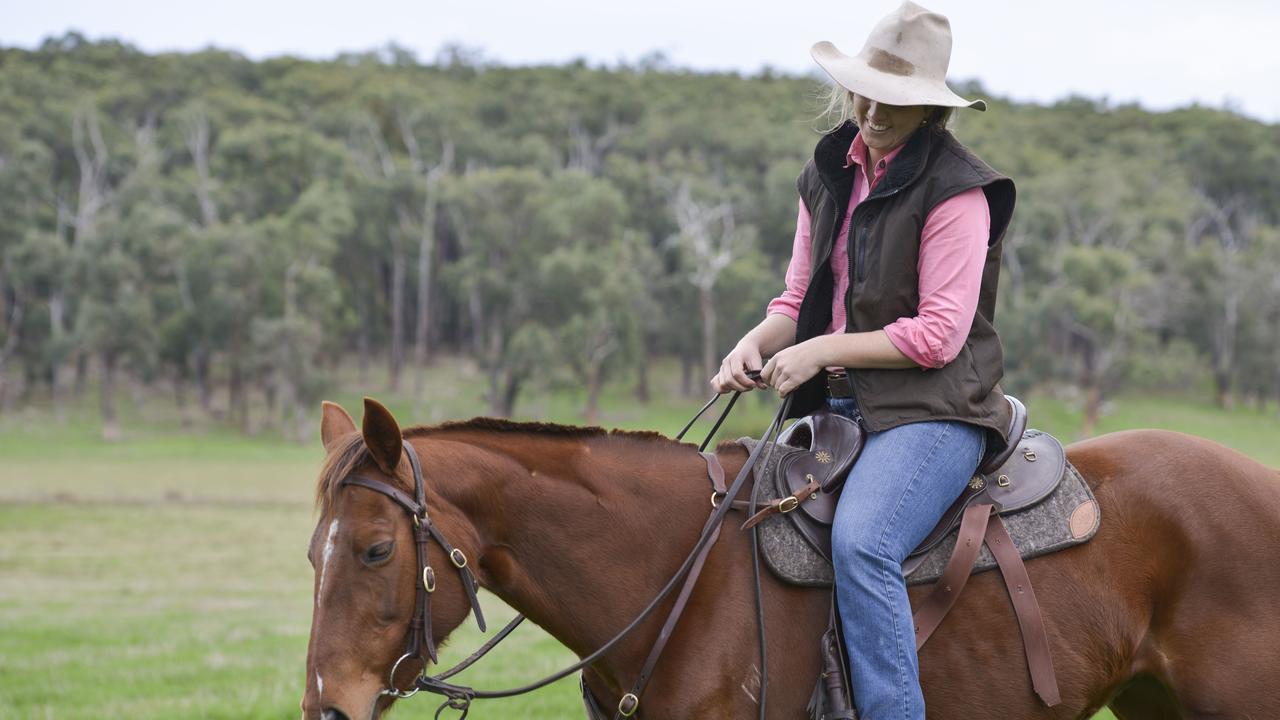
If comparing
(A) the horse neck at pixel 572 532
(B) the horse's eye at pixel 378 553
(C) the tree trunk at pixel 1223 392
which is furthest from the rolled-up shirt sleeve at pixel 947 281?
(C) the tree trunk at pixel 1223 392

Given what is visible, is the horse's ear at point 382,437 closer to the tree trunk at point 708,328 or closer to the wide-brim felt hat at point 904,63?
the wide-brim felt hat at point 904,63

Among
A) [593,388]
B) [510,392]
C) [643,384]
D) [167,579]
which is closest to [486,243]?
[510,392]

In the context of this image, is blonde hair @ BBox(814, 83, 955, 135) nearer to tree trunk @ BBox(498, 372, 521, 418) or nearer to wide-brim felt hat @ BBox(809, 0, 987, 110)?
wide-brim felt hat @ BBox(809, 0, 987, 110)

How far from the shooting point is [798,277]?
460 cm

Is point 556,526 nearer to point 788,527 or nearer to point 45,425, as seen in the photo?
point 788,527

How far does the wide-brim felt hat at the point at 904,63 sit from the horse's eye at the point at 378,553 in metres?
2.19

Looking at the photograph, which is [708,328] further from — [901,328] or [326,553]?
[326,553]

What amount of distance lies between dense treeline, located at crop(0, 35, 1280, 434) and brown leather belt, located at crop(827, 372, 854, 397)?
64.1m

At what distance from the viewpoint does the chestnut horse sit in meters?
3.60

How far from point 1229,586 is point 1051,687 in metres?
0.78

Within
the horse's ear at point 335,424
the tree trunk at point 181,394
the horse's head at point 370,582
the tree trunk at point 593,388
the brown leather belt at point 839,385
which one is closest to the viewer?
the horse's head at point 370,582

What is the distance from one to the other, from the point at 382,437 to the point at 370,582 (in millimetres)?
447

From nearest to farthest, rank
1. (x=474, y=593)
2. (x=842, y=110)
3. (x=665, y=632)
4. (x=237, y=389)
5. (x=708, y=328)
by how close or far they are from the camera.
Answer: (x=474, y=593) < (x=665, y=632) < (x=842, y=110) < (x=237, y=389) < (x=708, y=328)

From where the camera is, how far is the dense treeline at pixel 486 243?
70.2 meters
